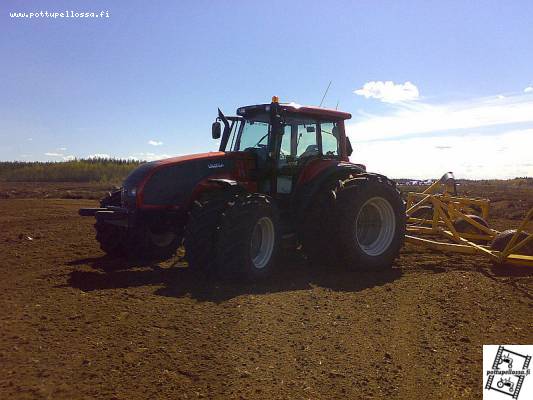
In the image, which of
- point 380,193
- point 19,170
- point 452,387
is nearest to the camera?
point 452,387

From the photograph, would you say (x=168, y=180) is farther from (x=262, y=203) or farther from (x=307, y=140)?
(x=307, y=140)

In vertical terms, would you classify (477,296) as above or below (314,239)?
below

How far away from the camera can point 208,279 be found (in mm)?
5777

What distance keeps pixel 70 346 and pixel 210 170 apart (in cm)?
343

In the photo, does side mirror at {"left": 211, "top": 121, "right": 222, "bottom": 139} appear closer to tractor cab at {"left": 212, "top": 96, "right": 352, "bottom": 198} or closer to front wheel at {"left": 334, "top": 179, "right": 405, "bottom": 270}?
tractor cab at {"left": 212, "top": 96, "right": 352, "bottom": 198}

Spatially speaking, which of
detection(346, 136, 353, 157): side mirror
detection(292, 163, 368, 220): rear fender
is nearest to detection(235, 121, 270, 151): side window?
detection(292, 163, 368, 220): rear fender

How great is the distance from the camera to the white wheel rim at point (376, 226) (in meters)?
7.23

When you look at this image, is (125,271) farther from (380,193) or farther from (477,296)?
(477,296)

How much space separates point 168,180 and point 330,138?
291 centimetres

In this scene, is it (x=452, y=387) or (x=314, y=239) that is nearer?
(x=452, y=387)

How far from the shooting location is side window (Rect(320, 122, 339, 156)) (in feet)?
25.1

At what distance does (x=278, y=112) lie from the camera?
22.3ft

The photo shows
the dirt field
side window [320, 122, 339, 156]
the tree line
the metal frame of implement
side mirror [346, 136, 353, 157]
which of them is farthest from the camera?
the tree line

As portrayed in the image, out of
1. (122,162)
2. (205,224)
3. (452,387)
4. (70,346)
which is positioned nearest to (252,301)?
(205,224)
